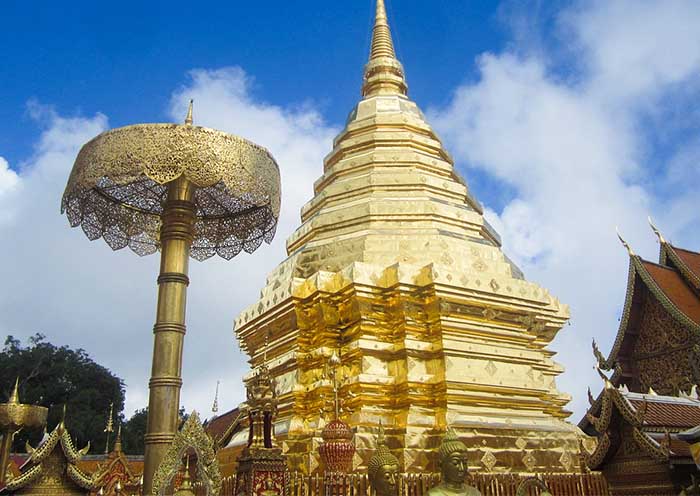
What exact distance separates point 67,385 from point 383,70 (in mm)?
29330

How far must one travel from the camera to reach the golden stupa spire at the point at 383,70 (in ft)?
43.9

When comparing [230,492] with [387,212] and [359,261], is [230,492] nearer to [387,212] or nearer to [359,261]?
[359,261]

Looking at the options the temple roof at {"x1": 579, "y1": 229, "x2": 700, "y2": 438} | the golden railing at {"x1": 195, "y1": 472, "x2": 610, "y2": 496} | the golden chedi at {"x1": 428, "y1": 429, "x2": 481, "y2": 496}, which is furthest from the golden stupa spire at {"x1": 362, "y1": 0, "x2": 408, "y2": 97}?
the golden chedi at {"x1": 428, "y1": 429, "x2": 481, "y2": 496}

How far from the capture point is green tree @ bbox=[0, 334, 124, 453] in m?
33.6

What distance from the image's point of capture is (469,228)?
34.1ft

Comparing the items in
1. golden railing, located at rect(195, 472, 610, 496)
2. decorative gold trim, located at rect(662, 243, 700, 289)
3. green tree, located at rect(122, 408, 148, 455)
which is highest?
decorative gold trim, located at rect(662, 243, 700, 289)

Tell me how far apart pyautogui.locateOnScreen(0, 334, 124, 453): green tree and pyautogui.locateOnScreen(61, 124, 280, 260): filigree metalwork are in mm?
28393

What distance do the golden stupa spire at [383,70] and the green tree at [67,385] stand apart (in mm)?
26431

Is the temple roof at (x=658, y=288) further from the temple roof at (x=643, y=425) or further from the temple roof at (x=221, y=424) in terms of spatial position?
the temple roof at (x=221, y=424)

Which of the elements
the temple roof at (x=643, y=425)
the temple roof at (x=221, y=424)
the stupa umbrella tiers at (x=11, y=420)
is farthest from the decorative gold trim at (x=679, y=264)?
the stupa umbrella tiers at (x=11, y=420)

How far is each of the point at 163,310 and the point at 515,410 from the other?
4.73m

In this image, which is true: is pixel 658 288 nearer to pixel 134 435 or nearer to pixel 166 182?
pixel 166 182

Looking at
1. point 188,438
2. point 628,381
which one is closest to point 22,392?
point 628,381

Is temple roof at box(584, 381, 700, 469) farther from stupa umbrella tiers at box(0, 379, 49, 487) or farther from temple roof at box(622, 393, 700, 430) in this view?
stupa umbrella tiers at box(0, 379, 49, 487)
